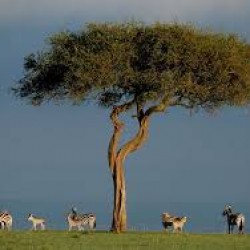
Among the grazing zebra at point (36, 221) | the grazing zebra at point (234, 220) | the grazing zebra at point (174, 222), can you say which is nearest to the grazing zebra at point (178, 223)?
the grazing zebra at point (174, 222)

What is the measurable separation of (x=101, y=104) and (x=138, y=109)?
11.9 feet

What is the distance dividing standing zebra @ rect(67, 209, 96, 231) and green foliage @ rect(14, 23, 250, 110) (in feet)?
21.8

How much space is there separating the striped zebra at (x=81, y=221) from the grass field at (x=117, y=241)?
812 cm

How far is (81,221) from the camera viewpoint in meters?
59.6

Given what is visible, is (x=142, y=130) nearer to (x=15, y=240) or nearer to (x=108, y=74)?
(x=108, y=74)

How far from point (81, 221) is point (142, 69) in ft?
30.8

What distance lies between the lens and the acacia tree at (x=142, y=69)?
5697 centimetres

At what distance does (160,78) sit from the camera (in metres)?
57.2

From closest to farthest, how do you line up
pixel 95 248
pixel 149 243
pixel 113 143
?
pixel 95 248 → pixel 149 243 → pixel 113 143

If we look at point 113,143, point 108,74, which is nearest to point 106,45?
point 108,74

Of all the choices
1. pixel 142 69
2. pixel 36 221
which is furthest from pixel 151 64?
pixel 36 221

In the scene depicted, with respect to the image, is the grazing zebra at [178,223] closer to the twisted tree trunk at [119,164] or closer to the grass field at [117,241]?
the twisted tree trunk at [119,164]

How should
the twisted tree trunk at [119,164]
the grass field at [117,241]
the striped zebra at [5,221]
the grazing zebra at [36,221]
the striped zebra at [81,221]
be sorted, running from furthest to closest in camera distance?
the grazing zebra at [36,221] < the striped zebra at [5,221] < the striped zebra at [81,221] < the twisted tree trunk at [119,164] < the grass field at [117,241]

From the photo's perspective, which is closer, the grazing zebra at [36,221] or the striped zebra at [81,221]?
the striped zebra at [81,221]
